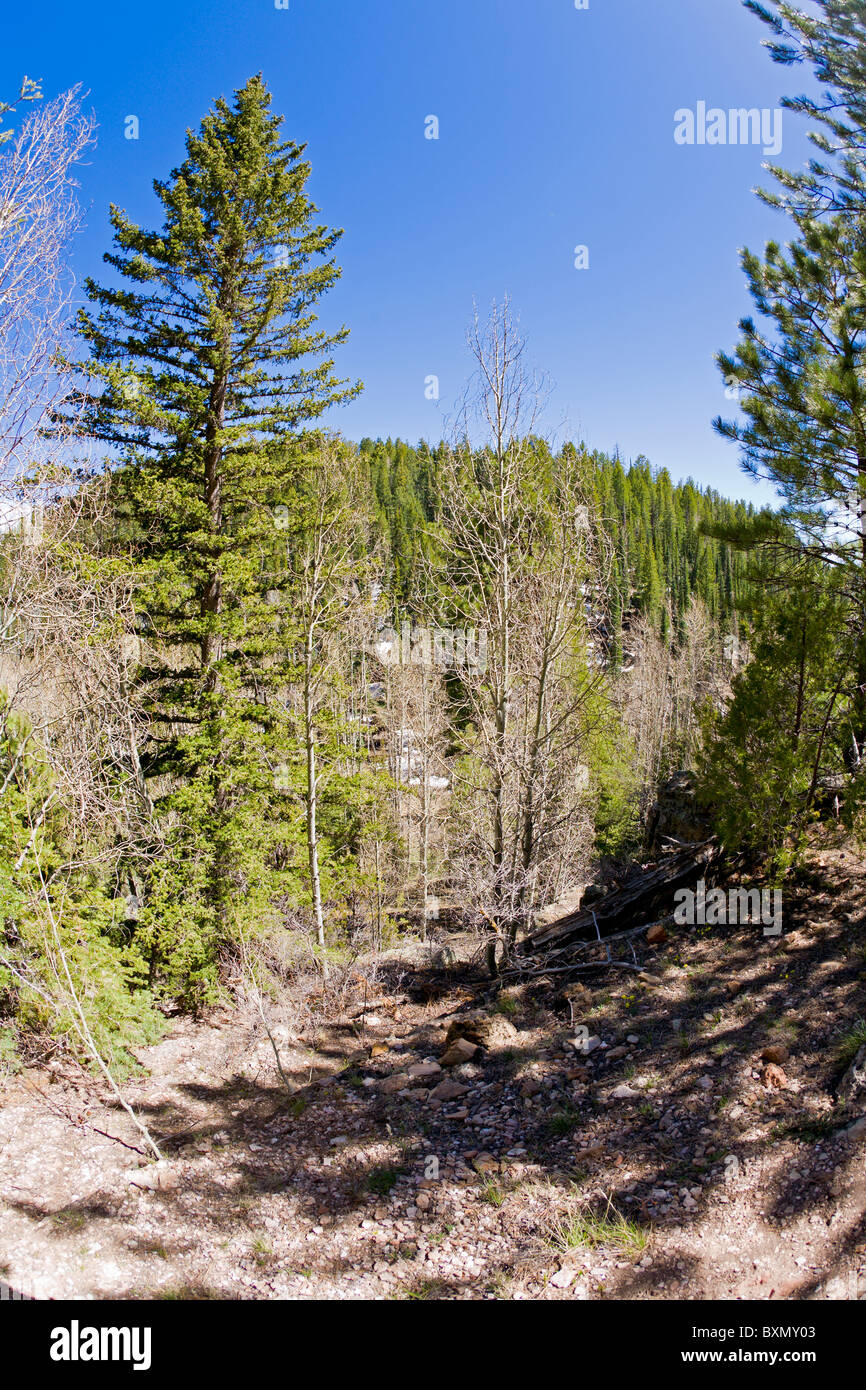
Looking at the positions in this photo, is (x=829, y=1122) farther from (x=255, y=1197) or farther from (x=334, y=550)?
(x=334, y=550)

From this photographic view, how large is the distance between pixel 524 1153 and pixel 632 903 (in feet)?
17.6

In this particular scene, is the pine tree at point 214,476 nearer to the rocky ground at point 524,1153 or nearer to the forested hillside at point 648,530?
the rocky ground at point 524,1153

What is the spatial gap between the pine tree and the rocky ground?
3.96 metres

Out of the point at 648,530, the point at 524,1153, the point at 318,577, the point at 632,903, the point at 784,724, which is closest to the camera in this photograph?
the point at 524,1153

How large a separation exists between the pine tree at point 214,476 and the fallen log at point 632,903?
5.15m

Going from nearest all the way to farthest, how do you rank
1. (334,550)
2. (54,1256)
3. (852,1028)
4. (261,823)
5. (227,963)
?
1. (54,1256)
2. (852,1028)
3. (227,963)
4. (261,823)
5. (334,550)

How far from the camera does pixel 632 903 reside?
10.8 meters

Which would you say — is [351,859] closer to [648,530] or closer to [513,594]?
[513,594]

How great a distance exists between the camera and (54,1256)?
5312 millimetres

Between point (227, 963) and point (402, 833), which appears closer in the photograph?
point (227, 963)

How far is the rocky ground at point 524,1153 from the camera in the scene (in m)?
4.52

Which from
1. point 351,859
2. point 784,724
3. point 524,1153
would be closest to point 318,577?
point 351,859
